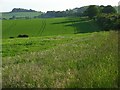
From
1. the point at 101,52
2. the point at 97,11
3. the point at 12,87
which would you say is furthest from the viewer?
the point at 97,11

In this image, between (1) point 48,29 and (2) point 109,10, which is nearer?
(1) point 48,29

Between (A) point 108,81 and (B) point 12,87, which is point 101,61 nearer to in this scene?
(A) point 108,81

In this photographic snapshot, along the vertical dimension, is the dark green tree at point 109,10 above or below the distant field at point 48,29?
above

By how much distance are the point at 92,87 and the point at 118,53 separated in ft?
11.7

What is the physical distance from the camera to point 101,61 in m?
9.36

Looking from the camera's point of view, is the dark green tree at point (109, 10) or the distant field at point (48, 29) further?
the dark green tree at point (109, 10)

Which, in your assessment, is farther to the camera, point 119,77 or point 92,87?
point 119,77

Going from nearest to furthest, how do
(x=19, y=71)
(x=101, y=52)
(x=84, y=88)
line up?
(x=84, y=88), (x=19, y=71), (x=101, y=52)

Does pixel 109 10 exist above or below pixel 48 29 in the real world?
above

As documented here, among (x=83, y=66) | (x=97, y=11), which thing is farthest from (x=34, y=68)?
(x=97, y=11)

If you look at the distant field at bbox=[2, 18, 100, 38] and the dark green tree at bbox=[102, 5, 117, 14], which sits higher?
the dark green tree at bbox=[102, 5, 117, 14]

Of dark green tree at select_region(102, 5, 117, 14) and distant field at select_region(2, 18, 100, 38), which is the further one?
dark green tree at select_region(102, 5, 117, 14)

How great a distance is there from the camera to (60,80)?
294 inches

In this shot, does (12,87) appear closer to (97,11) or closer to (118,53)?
(118,53)
